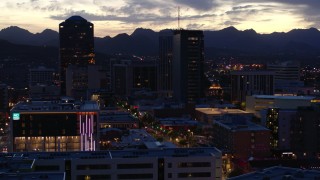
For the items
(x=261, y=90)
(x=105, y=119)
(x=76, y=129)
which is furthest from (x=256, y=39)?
(x=76, y=129)

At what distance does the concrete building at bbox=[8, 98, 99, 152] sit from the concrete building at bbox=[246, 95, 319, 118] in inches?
548

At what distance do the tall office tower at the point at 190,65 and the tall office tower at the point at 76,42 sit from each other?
26846 millimetres

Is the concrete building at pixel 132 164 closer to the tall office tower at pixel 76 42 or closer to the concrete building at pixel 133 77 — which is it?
the concrete building at pixel 133 77

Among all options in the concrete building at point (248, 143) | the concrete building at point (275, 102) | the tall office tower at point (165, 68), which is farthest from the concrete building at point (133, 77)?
the concrete building at point (248, 143)

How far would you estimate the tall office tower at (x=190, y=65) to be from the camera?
5288 centimetres

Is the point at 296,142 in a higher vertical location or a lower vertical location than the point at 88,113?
lower

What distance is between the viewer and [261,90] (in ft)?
172

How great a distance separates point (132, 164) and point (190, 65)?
124 feet

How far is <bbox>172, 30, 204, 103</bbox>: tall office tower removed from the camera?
5288cm

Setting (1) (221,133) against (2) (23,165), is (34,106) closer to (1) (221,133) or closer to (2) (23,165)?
(1) (221,133)

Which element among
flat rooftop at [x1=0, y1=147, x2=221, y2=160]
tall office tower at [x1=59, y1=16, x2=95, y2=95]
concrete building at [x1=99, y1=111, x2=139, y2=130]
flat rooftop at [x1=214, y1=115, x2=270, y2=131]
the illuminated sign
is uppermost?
tall office tower at [x1=59, y1=16, x2=95, y2=95]

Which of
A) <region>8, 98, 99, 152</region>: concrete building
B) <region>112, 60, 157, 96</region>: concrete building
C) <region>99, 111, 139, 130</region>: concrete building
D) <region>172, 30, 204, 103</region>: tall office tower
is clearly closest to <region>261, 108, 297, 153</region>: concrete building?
<region>8, 98, 99, 152</region>: concrete building

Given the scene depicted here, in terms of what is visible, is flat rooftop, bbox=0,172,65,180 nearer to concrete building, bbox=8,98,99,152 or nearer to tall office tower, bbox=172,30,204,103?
concrete building, bbox=8,98,99,152

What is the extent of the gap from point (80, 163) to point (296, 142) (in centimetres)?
1400
